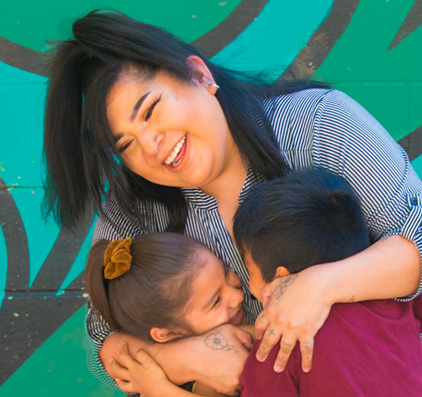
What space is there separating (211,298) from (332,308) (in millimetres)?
446

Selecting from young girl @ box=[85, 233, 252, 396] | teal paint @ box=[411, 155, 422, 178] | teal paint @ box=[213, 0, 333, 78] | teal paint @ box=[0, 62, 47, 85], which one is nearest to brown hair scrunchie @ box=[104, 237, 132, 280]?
young girl @ box=[85, 233, 252, 396]

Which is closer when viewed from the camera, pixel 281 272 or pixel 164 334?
pixel 281 272

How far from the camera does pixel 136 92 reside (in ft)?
4.75

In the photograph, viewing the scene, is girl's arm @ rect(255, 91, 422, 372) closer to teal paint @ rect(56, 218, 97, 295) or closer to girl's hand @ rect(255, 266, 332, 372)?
girl's hand @ rect(255, 266, 332, 372)

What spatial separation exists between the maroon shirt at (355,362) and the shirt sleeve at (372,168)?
18 centimetres

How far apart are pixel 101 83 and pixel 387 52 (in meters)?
1.60

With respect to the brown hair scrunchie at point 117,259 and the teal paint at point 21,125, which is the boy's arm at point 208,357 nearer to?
the brown hair scrunchie at point 117,259

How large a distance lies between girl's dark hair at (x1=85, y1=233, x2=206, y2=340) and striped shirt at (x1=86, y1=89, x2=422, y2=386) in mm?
144

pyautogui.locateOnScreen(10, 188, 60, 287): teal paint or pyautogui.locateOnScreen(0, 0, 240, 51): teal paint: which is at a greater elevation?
pyautogui.locateOnScreen(0, 0, 240, 51): teal paint

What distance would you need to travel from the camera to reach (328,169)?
1.51 metres

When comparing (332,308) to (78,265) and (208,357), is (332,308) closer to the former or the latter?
(208,357)

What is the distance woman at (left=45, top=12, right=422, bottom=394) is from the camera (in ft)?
4.23

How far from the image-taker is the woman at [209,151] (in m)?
1.29

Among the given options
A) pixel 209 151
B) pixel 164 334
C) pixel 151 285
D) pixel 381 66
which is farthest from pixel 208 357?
pixel 381 66
